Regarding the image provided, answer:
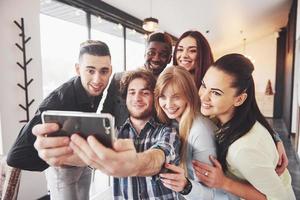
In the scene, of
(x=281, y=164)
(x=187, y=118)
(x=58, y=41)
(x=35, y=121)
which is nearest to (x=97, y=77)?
(x=35, y=121)

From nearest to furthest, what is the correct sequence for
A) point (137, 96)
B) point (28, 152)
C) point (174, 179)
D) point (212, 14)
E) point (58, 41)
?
1. point (174, 179)
2. point (137, 96)
3. point (28, 152)
4. point (58, 41)
5. point (212, 14)

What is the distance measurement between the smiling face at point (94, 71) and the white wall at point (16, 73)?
181 cm

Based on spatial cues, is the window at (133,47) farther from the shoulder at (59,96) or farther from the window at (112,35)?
the shoulder at (59,96)

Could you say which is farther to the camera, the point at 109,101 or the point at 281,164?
the point at 109,101

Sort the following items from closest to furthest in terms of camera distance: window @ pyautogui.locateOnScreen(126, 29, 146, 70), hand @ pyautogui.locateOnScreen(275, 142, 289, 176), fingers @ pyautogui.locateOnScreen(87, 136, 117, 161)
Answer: fingers @ pyautogui.locateOnScreen(87, 136, 117, 161)
hand @ pyautogui.locateOnScreen(275, 142, 289, 176)
window @ pyautogui.locateOnScreen(126, 29, 146, 70)

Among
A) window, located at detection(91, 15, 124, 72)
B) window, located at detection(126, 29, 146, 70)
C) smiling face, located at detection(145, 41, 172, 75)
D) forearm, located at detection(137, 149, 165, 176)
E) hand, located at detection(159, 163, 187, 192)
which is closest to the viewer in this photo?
forearm, located at detection(137, 149, 165, 176)

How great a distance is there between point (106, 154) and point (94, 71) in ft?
Answer: 2.26

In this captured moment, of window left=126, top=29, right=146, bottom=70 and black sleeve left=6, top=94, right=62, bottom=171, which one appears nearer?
black sleeve left=6, top=94, right=62, bottom=171

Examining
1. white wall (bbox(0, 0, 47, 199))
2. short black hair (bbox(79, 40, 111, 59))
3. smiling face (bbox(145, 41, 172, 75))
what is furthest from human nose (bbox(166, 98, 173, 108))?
white wall (bbox(0, 0, 47, 199))

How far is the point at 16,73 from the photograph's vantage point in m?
2.78

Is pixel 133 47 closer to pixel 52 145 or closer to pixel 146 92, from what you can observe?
pixel 146 92

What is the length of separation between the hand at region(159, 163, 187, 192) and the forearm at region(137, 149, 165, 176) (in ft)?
0.18

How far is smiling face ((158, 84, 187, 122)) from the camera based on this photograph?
45.2 inches

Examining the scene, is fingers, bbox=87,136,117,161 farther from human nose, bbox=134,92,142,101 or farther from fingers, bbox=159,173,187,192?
human nose, bbox=134,92,142,101
